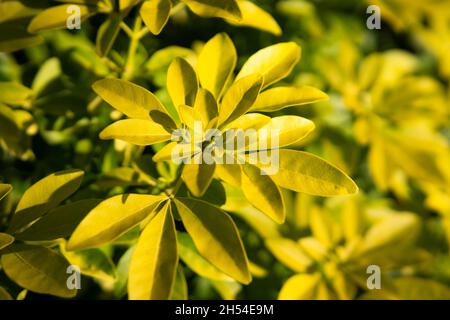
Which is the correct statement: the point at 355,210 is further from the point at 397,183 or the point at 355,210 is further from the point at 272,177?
the point at 272,177

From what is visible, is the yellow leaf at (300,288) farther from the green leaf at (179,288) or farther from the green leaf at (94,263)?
the green leaf at (94,263)

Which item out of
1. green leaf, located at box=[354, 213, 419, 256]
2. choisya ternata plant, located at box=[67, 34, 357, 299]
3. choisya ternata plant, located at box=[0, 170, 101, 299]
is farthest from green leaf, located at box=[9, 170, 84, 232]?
green leaf, located at box=[354, 213, 419, 256]

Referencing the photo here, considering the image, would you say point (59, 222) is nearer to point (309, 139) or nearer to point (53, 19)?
point (53, 19)

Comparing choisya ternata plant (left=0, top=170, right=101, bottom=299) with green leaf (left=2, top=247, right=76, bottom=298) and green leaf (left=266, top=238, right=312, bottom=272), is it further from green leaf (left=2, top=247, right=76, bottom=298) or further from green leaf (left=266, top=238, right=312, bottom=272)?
green leaf (left=266, top=238, right=312, bottom=272)

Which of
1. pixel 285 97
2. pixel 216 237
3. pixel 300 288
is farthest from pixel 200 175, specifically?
pixel 300 288
